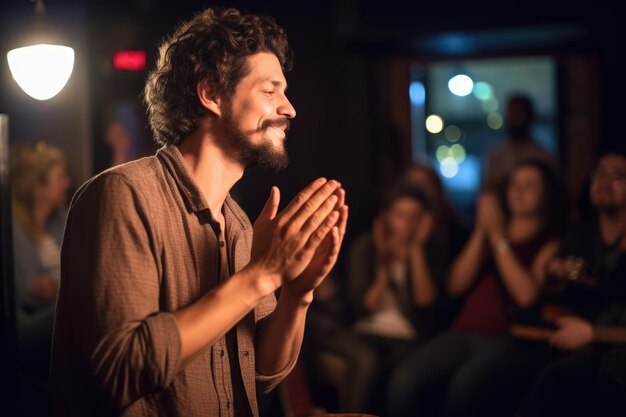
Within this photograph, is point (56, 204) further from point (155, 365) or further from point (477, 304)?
point (155, 365)

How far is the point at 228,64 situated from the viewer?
1.67 meters

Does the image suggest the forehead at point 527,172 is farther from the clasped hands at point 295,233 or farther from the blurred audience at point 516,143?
the clasped hands at point 295,233

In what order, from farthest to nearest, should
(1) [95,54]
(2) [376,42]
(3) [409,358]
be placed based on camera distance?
(1) [95,54] < (2) [376,42] < (3) [409,358]

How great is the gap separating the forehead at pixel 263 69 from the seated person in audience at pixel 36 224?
Result: 2.29m

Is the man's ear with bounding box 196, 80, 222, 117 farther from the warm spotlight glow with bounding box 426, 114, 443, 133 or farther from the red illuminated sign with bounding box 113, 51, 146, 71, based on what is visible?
the warm spotlight glow with bounding box 426, 114, 443, 133

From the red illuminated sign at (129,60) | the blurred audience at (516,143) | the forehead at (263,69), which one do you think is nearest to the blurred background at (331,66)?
the red illuminated sign at (129,60)

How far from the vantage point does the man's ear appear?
168 cm

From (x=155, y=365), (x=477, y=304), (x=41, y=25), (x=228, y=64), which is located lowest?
(x=477, y=304)

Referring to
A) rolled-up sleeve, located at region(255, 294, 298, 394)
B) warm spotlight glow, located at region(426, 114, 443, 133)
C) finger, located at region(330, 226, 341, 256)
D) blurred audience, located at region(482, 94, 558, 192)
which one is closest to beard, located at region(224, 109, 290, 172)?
finger, located at region(330, 226, 341, 256)

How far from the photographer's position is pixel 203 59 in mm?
1691

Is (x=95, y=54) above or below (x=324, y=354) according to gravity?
above

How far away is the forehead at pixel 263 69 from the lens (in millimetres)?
1679

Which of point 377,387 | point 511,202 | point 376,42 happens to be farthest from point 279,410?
point 376,42

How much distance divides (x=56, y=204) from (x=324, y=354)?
1827 millimetres
